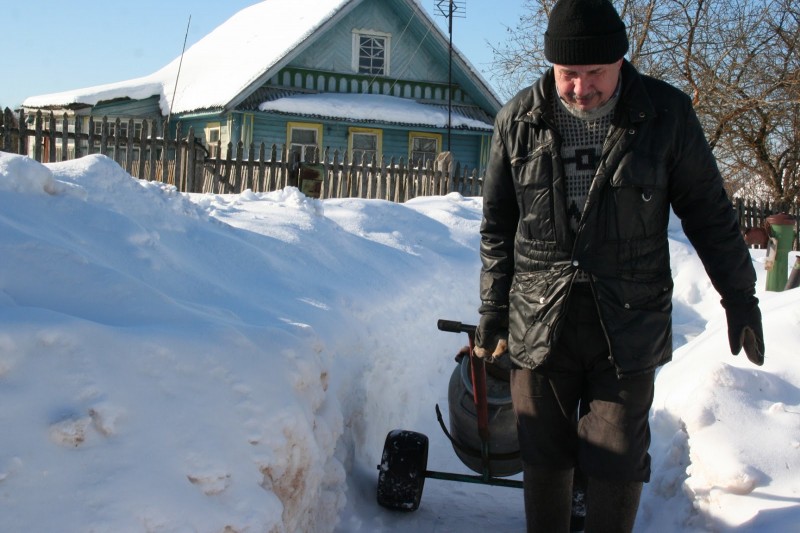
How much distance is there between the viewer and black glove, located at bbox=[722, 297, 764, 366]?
3.02m

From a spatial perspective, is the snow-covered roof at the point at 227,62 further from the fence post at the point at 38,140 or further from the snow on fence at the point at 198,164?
the fence post at the point at 38,140

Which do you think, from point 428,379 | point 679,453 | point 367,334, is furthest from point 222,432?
point 428,379

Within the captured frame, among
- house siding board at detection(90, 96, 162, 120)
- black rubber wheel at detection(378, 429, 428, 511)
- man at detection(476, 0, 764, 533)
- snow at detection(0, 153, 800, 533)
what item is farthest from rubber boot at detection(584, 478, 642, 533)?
house siding board at detection(90, 96, 162, 120)

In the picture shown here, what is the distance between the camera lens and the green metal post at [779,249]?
7055 mm

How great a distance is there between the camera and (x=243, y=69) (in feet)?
73.0

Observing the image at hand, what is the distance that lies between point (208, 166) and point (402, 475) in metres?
9.02

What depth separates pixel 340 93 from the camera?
22.9 metres

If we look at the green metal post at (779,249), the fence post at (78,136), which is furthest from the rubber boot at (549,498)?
the fence post at (78,136)

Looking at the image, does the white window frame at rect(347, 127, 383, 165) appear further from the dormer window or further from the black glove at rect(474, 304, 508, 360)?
the black glove at rect(474, 304, 508, 360)

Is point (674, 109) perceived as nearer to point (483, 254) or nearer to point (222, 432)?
point (483, 254)

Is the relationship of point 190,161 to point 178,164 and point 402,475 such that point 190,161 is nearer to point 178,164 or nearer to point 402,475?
point 178,164

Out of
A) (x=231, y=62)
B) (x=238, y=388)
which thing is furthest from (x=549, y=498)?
(x=231, y=62)

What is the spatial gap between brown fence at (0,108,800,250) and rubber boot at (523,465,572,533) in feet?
29.1

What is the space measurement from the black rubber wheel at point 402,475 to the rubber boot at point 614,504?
1214mm
